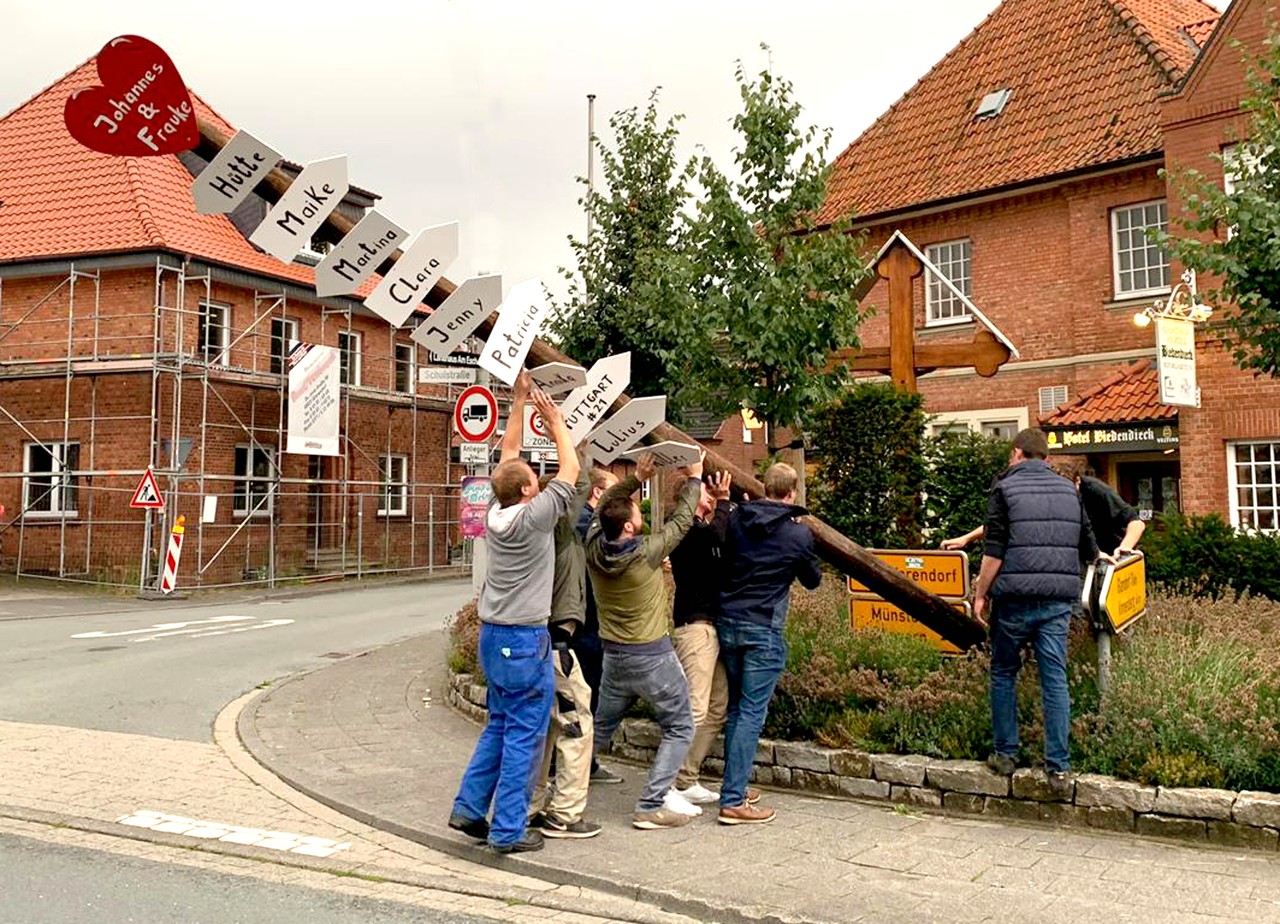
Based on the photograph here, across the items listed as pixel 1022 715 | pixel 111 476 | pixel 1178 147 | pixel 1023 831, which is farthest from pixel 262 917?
pixel 111 476

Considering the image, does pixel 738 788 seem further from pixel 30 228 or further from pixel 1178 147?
pixel 30 228

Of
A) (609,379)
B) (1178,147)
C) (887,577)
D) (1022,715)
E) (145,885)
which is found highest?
(1178,147)

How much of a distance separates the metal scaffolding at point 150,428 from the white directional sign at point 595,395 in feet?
59.0

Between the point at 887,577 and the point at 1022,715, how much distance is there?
1.19 meters

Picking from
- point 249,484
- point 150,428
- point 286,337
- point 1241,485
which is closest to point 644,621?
Answer: point 1241,485

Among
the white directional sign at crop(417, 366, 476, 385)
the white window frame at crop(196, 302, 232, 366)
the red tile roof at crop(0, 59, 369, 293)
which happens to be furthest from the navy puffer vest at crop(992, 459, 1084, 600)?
the white window frame at crop(196, 302, 232, 366)

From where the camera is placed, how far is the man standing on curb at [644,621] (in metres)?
6.16

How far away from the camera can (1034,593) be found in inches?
243

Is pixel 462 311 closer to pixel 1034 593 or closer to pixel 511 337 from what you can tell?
pixel 511 337

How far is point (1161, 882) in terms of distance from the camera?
5156mm

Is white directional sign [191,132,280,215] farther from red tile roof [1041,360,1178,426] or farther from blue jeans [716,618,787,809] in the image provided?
red tile roof [1041,360,1178,426]

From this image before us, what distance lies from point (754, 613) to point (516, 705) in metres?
1.41

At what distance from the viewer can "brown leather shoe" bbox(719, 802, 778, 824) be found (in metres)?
6.18

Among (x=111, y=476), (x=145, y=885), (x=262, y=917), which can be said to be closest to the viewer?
(x=262, y=917)
